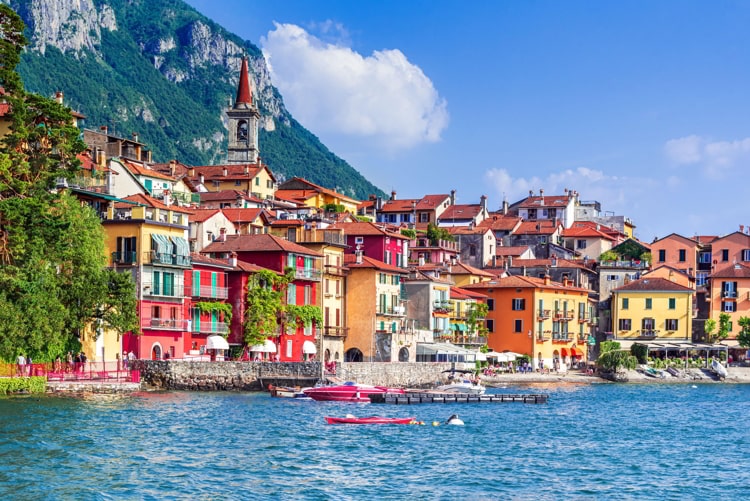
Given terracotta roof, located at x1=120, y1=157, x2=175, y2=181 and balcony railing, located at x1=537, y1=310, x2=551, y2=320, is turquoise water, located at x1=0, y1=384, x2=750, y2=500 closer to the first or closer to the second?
terracotta roof, located at x1=120, y1=157, x2=175, y2=181

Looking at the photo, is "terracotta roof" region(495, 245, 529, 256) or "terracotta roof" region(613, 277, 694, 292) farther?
"terracotta roof" region(495, 245, 529, 256)

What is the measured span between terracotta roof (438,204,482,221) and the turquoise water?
8283 cm

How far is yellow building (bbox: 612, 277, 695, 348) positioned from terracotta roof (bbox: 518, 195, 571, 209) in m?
33.2

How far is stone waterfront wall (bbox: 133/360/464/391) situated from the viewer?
70.9 metres

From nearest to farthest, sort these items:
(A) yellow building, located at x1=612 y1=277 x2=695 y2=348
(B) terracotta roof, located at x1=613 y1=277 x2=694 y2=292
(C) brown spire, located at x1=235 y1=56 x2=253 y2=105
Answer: (B) terracotta roof, located at x1=613 y1=277 x2=694 y2=292 < (A) yellow building, located at x1=612 y1=277 x2=695 y2=348 < (C) brown spire, located at x1=235 y1=56 x2=253 y2=105

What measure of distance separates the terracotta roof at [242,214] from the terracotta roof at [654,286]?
4141 cm

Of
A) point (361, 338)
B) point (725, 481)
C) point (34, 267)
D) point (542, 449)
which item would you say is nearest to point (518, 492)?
point (725, 481)

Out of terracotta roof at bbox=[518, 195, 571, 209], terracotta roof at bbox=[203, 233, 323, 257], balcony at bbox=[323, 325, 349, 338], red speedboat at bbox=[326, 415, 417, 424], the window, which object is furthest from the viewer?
terracotta roof at bbox=[518, 195, 571, 209]

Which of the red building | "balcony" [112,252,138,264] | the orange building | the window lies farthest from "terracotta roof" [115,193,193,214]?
the window

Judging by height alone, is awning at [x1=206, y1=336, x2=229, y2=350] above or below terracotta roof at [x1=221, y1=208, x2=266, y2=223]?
below

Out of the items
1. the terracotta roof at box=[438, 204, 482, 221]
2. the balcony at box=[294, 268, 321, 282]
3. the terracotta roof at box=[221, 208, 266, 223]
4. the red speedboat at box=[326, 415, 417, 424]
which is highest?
the terracotta roof at box=[438, 204, 482, 221]

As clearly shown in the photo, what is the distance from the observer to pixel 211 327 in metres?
Result: 80.4

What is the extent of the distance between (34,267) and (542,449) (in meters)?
26.5

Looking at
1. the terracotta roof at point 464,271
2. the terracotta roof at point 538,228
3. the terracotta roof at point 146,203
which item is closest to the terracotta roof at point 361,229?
the terracotta roof at point 464,271
